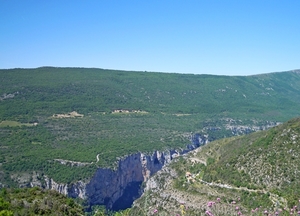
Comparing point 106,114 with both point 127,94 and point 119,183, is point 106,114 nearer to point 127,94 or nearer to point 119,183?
point 127,94

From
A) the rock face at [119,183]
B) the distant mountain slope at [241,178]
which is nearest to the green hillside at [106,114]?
the rock face at [119,183]

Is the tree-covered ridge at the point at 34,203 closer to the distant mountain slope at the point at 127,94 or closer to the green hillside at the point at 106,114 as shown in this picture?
the green hillside at the point at 106,114

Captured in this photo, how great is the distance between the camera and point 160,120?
113 metres

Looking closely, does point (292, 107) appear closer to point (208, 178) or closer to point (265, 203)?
point (208, 178)

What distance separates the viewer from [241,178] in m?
46.9

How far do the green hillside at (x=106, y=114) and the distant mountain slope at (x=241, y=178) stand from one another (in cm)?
2039

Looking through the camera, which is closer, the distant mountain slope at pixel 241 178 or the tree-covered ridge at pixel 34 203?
the tree-covered ridge at pixel 34 203

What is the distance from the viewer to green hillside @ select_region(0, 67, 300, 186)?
7275cm

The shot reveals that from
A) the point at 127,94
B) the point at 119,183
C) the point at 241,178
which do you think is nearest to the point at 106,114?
the point at 127,94

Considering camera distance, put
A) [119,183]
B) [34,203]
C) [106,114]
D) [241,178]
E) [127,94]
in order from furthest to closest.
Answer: [127,94]
[106,114]
[119,183]
[241,178]
[34,203]

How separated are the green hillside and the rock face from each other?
1594 mm

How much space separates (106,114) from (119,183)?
3951cm

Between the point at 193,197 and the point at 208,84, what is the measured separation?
133 m

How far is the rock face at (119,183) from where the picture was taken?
64.1m
